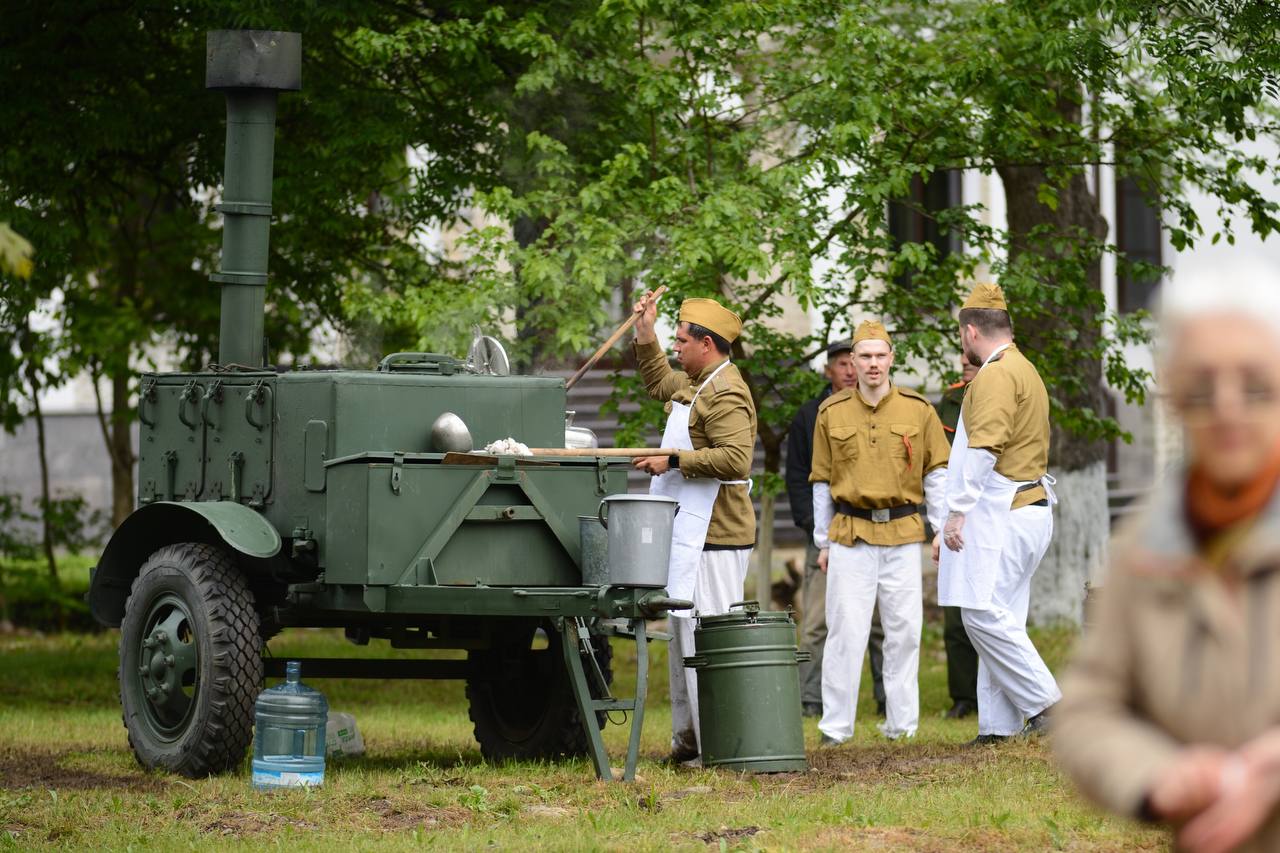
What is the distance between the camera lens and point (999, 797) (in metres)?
7.20

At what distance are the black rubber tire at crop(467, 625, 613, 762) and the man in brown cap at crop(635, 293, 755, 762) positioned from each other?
0.55 meters

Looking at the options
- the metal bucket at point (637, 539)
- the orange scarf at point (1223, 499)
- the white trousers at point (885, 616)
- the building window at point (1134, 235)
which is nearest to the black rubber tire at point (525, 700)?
the white trousers at point (885, 616)

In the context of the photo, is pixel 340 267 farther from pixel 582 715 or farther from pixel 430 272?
pixel 582 715

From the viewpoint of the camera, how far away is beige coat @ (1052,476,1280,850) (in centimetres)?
255

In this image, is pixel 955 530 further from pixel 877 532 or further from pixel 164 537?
pixel 164 537

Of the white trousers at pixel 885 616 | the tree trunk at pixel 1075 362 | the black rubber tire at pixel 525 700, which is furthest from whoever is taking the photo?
the tree trunk at pixel 1075 362

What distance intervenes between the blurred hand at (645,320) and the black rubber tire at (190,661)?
7.54 ft

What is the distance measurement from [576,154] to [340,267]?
280 cm

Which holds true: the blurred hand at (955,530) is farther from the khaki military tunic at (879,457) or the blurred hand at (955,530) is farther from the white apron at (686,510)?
the white apron at (686,510)

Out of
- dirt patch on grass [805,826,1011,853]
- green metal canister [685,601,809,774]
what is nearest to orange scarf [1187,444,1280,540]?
dirt patch on grass [805,826,1011,853]

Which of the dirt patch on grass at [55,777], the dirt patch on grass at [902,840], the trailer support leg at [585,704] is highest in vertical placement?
the trailer support leg at [585,704]

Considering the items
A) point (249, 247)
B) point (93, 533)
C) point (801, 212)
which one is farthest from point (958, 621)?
point (93, 533)

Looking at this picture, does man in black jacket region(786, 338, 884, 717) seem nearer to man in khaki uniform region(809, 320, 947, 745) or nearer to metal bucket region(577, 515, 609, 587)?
man in khaki uniform region(809, 320, 947, 745)

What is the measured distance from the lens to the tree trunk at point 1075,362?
1269 cm
